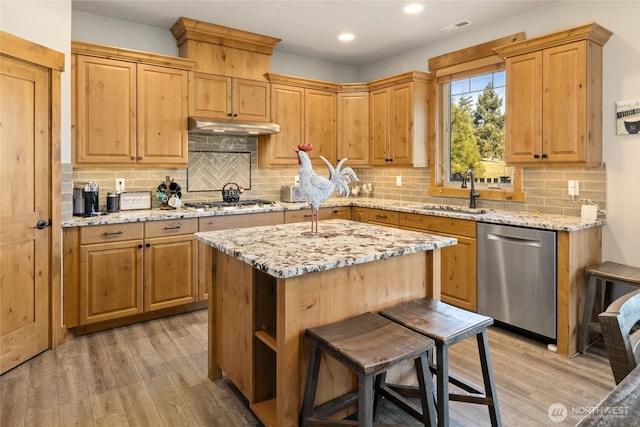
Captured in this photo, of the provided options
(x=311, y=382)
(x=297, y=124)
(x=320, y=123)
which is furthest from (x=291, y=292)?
(x=320, y=123)

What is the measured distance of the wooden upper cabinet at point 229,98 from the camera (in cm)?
416

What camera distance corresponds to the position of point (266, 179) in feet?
16.6

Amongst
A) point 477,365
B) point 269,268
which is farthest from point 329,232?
point 477,365

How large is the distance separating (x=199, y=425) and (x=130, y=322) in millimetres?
1793

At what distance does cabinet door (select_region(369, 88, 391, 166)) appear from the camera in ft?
16.3

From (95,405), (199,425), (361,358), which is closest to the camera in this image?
(361,358)

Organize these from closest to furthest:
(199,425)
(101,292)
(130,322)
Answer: (199,425) → (101,292) → (130,322)

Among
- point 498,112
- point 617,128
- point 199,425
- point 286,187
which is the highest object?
point 498,112

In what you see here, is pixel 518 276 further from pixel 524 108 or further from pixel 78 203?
pixel 78 203

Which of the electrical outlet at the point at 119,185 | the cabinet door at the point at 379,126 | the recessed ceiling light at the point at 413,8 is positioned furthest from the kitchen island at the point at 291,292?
the cabinet door at the point at 379,126

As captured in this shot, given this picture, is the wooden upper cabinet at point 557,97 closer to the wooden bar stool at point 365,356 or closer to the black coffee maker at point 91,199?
the wooden bar stool at point 365,356

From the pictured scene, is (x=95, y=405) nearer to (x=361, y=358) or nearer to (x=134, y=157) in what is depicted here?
(x=361, y=358)

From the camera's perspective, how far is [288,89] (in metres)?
4.82

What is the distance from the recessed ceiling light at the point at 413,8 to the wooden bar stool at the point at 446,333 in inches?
110
